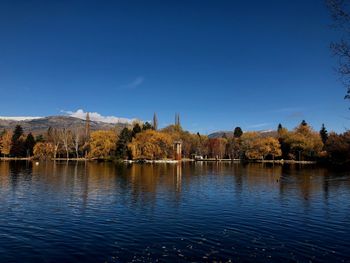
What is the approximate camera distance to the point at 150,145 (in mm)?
136375

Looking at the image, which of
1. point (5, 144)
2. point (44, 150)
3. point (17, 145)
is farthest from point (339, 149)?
point (5, 144)

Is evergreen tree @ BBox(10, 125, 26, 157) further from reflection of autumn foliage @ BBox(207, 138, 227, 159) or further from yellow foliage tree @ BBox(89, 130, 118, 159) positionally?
reflection of autumn foliage @ BBox(207, 138, 227, 159)

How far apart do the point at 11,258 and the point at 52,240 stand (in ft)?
10.7

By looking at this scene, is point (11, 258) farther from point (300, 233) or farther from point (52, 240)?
point (300, 233)

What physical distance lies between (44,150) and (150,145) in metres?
53.3

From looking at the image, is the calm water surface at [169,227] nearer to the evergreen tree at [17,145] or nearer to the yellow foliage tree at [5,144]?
the evergreen tree at [17,145]

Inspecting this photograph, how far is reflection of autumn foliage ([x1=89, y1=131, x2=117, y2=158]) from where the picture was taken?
140250 millimetres

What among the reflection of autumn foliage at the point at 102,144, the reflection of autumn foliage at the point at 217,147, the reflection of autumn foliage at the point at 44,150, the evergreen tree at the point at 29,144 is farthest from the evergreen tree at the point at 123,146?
the reflection of autumn foliage at the point at 217,147

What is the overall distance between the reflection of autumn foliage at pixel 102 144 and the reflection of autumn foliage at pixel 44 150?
1050 inches

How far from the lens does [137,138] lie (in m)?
142

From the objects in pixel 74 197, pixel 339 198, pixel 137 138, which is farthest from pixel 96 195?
pixel 137 138

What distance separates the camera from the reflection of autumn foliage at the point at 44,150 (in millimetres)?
154238

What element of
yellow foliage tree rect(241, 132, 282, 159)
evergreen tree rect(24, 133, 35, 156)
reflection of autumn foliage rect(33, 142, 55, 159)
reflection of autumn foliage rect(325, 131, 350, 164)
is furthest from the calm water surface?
evergreen tree rect(24, 133, 35, 156)

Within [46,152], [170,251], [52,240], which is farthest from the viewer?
[46,152]
